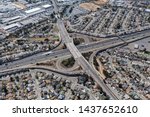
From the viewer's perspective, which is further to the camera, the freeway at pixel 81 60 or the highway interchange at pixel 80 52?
the highway interchange at pixel 80 52

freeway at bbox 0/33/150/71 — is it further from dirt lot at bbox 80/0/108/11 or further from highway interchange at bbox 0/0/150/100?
dirt lot at bbox 80/0/108/11

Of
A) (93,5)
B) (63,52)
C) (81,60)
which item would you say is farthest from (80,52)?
(93,5)

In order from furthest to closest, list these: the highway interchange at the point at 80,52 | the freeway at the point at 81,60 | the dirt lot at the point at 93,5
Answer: the dirt lot at the point at 93,5 < the highway interchange at the point at 80,52 < the freeway at the point at 81,60

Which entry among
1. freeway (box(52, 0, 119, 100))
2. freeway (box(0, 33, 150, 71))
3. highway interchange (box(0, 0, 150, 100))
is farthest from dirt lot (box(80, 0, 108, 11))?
freeway (box(0, 33, 150, 71))

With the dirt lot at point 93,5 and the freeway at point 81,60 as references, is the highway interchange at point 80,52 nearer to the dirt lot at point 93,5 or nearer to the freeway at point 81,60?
the freeway at point 81,60

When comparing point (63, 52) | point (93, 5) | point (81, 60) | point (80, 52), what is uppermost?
point (93, 5)

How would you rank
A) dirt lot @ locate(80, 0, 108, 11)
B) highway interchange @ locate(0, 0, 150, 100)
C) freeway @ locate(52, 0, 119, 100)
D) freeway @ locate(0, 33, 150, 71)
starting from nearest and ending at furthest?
freeway @ locate(52, 0, 119, 100) < highway interchange @ locate(0, 0, 150, 100) < freeway @ locate(0, 33, 150, 71) < dirt lot @ locate(80, 0, 108, 11)

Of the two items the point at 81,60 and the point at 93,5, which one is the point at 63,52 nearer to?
the point at 81,60

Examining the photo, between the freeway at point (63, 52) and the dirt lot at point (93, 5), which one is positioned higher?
the dirt lot at point (93, 5)

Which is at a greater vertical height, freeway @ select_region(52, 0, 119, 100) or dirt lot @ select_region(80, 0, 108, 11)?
dirt lot @ select_region(80, 0, 108, 11)

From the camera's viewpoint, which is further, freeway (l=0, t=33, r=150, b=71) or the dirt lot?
the dirt lot

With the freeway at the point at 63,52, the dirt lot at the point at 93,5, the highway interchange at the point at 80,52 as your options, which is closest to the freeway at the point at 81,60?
the highway interchange at the point at 80,52

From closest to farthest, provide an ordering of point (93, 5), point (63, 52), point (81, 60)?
point (81, 60) → point (63, 52) → point (93, 5)
